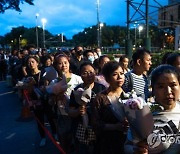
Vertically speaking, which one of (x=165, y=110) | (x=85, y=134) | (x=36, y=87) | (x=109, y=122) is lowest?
(x=85, y=134)

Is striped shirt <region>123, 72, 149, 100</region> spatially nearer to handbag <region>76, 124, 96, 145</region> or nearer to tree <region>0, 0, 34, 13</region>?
handbag <region>76, 124, 96, 145</region>

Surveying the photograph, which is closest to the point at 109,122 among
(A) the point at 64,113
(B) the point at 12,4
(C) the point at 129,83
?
(C) the point at 129,83

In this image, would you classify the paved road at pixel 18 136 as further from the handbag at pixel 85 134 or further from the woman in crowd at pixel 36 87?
the handbag at pixel 85 134

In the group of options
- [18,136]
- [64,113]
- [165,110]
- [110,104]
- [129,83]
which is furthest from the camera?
[18,136]

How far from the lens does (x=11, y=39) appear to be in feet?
261

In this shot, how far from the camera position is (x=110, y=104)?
2.55 m

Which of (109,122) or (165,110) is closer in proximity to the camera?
(165,110)

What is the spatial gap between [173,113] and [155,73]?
30 centimetres

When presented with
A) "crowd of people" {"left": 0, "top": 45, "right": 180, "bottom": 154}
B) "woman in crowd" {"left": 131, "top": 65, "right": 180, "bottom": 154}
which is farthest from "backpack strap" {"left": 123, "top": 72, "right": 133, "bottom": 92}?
"woman in crowd" {"left": 131, "top": 65, "right": 180, "bottom": 154}

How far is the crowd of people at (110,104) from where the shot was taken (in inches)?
67.9

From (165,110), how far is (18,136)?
4723 millimetres

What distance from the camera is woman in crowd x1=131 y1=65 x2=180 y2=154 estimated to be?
166 centimetres

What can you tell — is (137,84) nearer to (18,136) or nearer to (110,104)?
(110,104)

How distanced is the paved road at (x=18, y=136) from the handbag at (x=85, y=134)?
195cm
